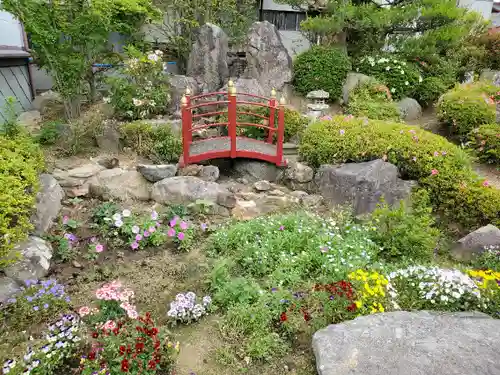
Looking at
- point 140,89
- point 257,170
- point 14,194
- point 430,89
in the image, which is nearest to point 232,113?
point 257,170

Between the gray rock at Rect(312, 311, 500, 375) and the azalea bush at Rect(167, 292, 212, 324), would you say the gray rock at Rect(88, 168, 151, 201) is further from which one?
the gray rock at Rect(312, 311, 500, 375)

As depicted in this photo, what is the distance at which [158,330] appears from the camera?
3818mm

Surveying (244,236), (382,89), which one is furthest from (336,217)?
(382,89)

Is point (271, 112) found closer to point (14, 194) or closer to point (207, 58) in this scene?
point (207, 58)

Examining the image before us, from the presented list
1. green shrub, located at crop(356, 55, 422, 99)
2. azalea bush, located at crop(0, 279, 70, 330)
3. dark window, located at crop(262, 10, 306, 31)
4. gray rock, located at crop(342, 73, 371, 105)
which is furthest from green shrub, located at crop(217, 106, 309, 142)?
dark window, located at crop(262, 10, 306, 31)

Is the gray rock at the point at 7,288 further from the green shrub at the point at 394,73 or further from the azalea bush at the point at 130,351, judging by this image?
the green shrub at the point at 394,73

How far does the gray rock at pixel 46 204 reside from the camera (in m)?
5.28

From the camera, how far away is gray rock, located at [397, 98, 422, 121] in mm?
11744

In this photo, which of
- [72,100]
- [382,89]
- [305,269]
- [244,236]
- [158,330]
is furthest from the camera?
[382,89]

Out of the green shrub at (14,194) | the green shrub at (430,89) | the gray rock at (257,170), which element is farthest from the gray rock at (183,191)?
the green shrub at (430,89)

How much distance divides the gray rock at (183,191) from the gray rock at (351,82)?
6595mm

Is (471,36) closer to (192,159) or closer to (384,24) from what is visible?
(384,24)

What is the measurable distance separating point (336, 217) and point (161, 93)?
5108 mm

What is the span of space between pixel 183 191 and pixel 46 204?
2085 mm
